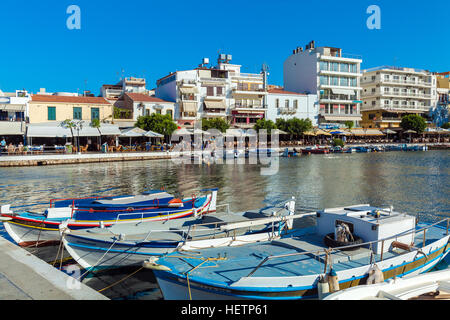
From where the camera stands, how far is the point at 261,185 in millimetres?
25531

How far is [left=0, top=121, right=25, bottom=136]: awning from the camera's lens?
136ft

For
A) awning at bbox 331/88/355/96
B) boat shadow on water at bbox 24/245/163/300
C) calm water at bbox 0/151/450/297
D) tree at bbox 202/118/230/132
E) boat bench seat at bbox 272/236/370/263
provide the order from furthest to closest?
awning at bbox 331/88/355/96 → tree at bbox 202/118/230/132 → calm water at bbox 0/151/450/297 → boat shadow on water at bbox 24/245/163/300 → boat bench seat at bbox 272/236/370/263

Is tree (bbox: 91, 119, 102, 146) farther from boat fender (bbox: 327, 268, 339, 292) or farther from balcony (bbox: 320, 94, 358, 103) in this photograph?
boat fender (bbox: 327, 268, 339, 292)

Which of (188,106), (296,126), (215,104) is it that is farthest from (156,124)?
(296,126)

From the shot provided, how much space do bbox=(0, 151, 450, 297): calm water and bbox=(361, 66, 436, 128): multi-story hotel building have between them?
1568 inches

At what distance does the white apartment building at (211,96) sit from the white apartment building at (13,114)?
20667mm

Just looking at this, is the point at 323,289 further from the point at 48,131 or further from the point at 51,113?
the point at 51,113

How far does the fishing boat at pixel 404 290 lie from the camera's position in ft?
19.2

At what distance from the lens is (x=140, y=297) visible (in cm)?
877

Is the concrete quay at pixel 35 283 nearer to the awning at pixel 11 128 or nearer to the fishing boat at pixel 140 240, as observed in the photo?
the fishing boat at pixel 140 240

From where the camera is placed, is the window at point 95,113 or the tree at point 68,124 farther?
the window at point 95,113

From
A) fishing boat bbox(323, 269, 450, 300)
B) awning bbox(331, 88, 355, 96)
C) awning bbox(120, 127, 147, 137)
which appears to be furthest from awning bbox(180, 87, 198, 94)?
fishing boat bbox(323, 269, 450, 300)

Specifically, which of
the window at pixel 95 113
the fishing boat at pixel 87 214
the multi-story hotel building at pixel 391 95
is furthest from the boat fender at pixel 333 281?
the multi-story hotel building at pixel 391 95

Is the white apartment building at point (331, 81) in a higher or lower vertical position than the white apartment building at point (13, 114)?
higher
